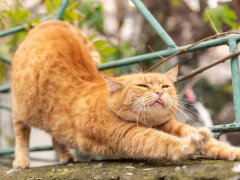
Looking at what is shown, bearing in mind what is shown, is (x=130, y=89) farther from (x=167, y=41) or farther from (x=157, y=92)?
(x=167, y=41)

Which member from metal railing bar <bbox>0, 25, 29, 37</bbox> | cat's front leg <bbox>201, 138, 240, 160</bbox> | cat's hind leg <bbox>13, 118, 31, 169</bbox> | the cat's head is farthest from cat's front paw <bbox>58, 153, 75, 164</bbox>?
cat's front leg <bbox>201, 138, 240, 160</bbox>

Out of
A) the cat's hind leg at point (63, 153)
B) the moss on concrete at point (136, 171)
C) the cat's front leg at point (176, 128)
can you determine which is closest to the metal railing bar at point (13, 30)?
the cat's hind leg at point (63, 153)

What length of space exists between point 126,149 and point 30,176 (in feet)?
1.67

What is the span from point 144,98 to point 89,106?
41 centimetres

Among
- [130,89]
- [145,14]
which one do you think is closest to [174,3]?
[145,14]

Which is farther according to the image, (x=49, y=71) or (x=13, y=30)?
(x=13, y=30)

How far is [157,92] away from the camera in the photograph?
2365mm

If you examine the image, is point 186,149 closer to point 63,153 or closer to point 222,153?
point 222,153

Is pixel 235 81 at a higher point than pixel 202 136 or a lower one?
higher

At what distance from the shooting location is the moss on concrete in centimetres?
197

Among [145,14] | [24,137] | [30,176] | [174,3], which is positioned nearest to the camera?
[30,176]

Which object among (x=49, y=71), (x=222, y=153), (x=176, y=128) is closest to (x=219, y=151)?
(x=222, y=153)

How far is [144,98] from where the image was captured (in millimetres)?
2377

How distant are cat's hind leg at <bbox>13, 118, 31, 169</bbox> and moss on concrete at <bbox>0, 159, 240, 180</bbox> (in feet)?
0.83
